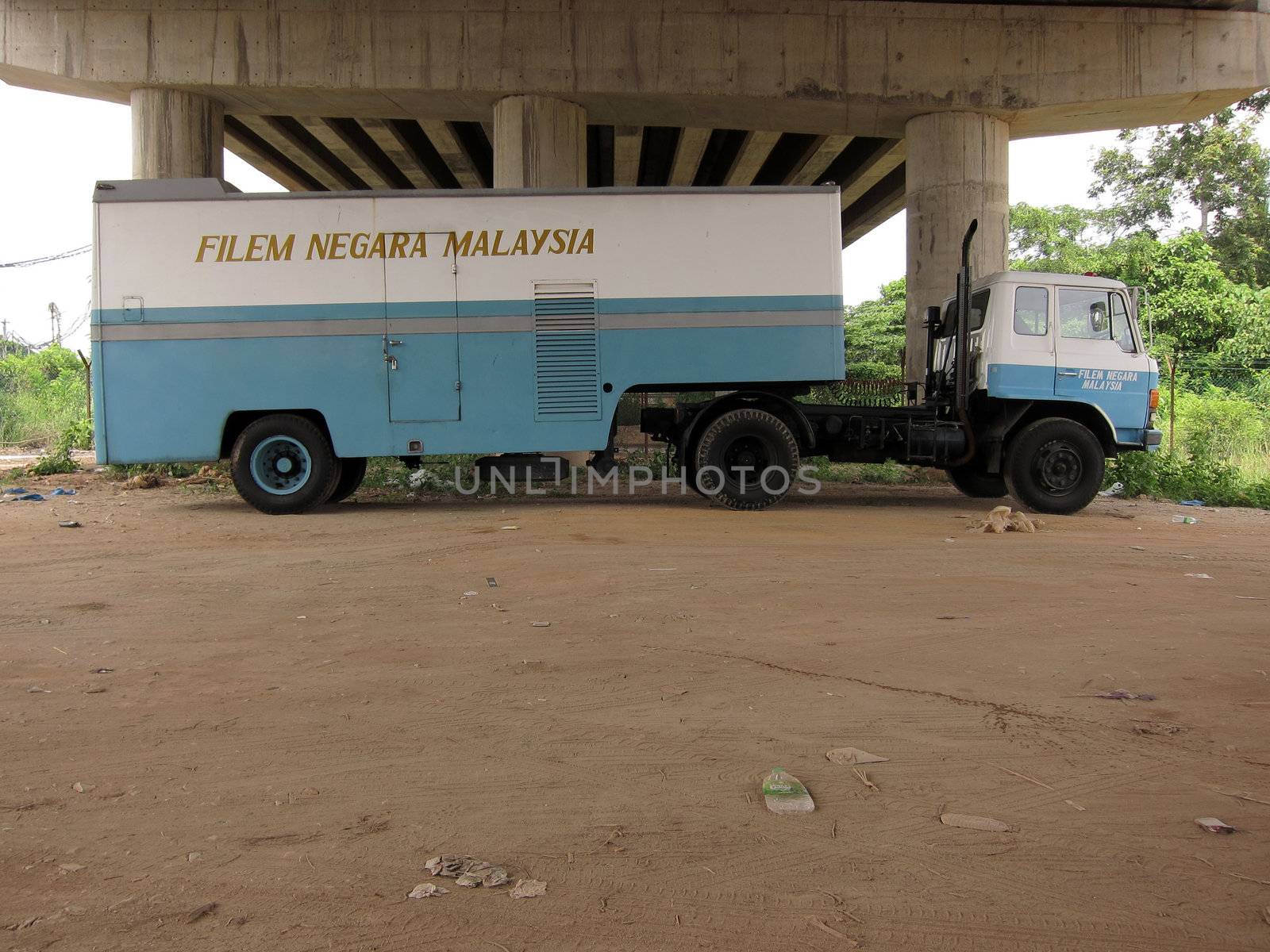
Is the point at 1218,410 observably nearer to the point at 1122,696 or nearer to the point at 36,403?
the point at 1122,696

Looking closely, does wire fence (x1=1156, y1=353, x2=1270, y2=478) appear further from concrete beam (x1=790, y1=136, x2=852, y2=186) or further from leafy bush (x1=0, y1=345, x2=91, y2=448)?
leafy bush (x1=0, y1=345, x2=91, y2=448)

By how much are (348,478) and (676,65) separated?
699 centimetres

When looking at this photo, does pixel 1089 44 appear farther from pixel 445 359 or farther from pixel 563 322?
pixel 445 359

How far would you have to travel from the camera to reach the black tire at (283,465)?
399 inches

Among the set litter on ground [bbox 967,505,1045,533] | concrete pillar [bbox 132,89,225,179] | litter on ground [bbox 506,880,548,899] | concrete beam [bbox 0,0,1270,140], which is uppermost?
concrete beam [bbox 0,0,1270,140]

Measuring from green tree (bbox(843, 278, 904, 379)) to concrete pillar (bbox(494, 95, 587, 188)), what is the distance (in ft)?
58.7

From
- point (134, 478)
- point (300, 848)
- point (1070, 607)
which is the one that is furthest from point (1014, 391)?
point (134, 478)

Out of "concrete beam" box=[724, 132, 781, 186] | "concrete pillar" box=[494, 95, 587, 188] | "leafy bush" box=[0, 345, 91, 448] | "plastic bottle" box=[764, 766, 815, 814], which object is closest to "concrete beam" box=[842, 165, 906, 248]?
"concrete beam" box=[724, 132, 781, 186]

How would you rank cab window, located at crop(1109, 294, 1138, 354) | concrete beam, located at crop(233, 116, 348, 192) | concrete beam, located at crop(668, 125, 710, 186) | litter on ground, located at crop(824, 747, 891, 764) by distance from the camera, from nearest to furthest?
litter on ground, located at crop(824, 747, 891, 764), cab window, located at crop(1109, 294, 1138, 354), concrete beam, located at crop(233, 116, 348, 192), concrete beam, located at crop(668, 125, 710, 186)

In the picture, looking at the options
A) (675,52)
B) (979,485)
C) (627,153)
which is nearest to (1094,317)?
(979,485)

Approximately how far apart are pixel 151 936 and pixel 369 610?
3.26 meters

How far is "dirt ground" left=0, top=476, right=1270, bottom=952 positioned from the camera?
2.33 metres

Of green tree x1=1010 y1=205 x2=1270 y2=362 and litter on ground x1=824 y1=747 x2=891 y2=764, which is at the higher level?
green tree x1=1010 y1=205 x2=1270 y2=362

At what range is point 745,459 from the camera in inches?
411
